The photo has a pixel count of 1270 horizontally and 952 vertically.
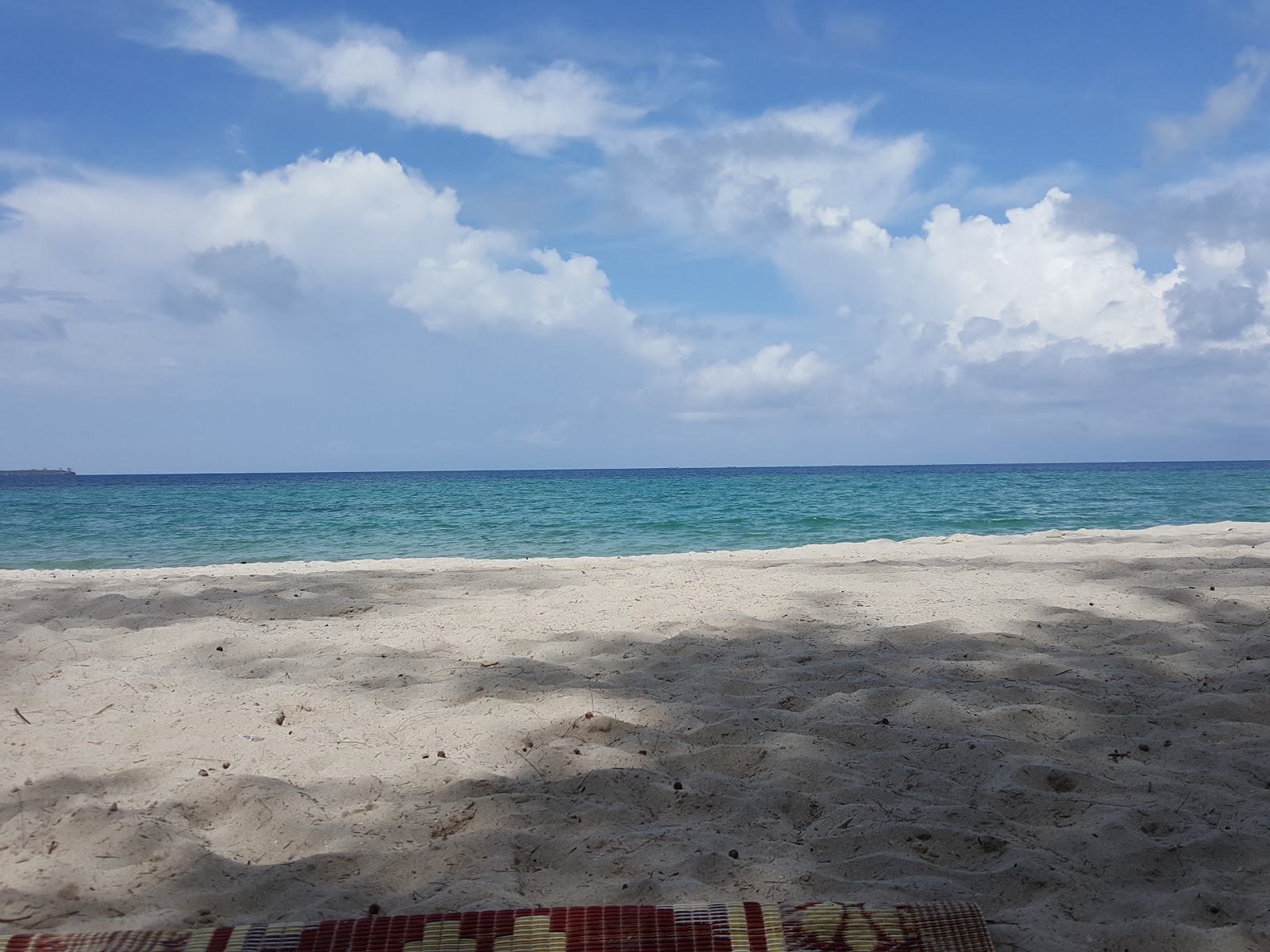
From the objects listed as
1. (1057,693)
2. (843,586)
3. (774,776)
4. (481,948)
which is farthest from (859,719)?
(843,586)

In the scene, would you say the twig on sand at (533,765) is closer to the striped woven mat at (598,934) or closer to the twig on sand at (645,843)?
the twig on sand at (645,843)

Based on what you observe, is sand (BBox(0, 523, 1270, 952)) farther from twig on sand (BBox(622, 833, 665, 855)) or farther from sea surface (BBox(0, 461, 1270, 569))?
sea surface (BBox(0, 461, 1270, 569))

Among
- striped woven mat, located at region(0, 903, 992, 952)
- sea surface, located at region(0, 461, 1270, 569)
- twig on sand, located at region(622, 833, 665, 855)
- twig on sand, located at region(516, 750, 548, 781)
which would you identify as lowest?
sea surface, located at region(0, 461, 1270, 569)

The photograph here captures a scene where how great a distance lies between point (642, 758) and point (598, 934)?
1021 millimetres

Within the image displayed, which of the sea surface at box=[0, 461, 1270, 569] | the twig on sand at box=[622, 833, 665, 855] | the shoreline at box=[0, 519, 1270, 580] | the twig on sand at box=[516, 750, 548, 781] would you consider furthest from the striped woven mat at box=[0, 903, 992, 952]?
the sea surface at box=[0, 461, 1270, 569]

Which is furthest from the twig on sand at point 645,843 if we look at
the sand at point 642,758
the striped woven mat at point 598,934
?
the striped woven mat at point 598,934

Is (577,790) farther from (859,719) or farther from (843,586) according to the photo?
(843,586)

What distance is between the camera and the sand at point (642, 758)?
2094 mm

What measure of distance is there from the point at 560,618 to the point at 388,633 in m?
0.93

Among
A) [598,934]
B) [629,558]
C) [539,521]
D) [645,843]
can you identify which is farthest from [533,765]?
[539,521]

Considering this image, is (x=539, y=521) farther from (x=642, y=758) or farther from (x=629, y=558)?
(x=642, y=758)

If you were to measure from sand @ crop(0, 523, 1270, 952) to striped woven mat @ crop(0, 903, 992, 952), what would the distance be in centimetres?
13

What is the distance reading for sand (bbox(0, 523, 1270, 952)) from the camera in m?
2.09

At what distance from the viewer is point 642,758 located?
2824 mm
